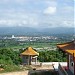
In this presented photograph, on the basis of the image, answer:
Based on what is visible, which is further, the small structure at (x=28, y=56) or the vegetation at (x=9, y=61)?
the small structure at (x=28, y=56)

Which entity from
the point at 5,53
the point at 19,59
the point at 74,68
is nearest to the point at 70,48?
the point at 74,68

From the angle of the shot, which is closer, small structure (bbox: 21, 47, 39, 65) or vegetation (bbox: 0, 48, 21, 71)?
vegetation (bbox: 0, 48, 21, 71)

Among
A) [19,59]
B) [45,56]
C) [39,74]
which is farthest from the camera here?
[45,56]

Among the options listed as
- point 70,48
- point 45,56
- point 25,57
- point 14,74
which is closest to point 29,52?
point 25,57

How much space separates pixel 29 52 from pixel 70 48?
11.2 m

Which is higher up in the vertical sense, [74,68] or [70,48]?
[70,48]

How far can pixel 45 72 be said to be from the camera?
2061cm

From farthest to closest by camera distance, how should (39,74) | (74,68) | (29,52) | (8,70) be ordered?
(29,52) < (8,70) < (39,74) < (74,68)

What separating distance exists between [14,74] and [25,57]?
22.6ft

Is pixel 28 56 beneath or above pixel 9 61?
above

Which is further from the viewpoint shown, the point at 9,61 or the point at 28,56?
the point at 28,56

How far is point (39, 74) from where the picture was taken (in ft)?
66.9

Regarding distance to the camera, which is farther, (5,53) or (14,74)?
(5,53)

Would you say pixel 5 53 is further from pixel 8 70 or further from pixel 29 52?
pixel 8 70
